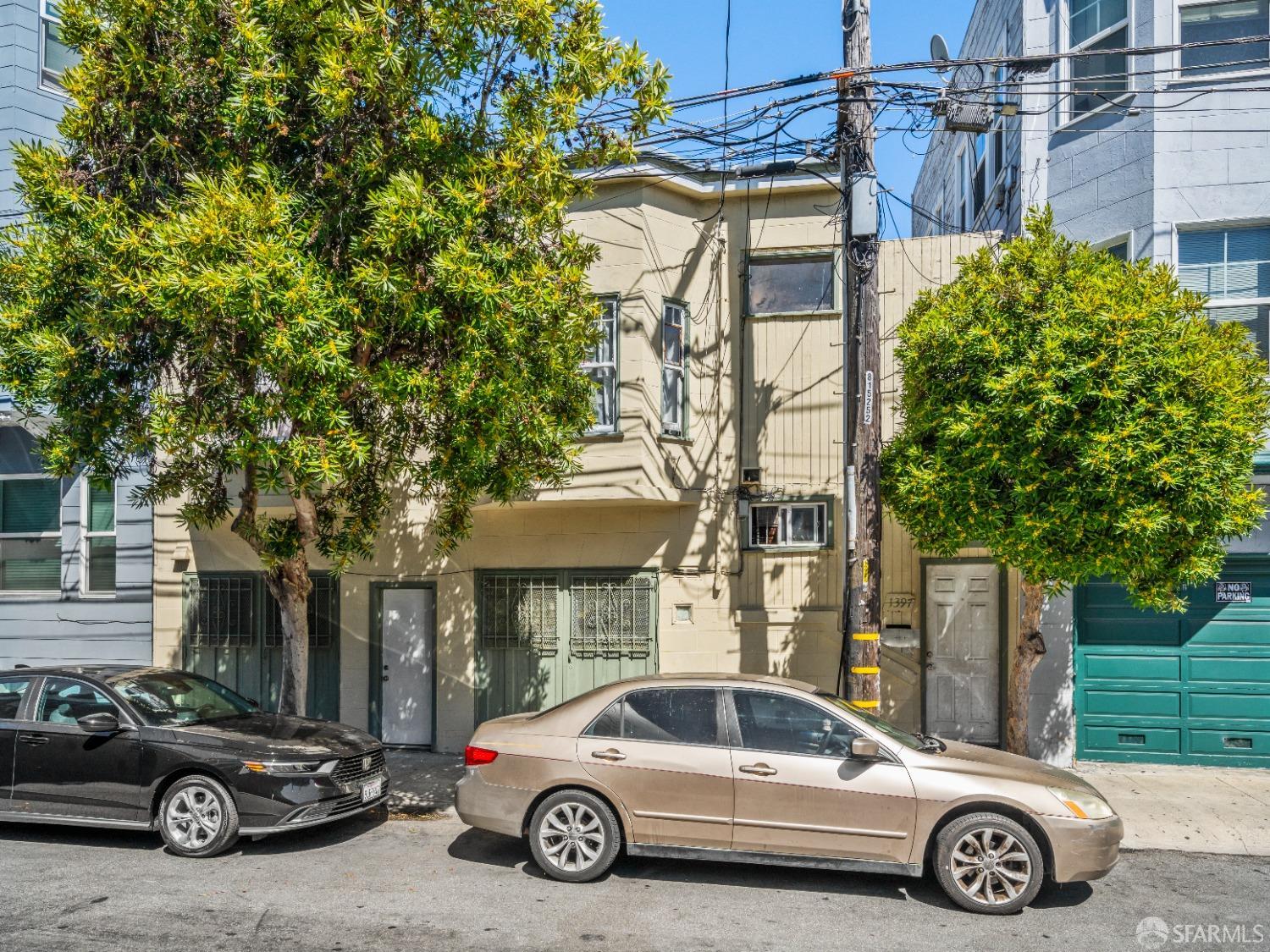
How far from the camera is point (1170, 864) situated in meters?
7.89

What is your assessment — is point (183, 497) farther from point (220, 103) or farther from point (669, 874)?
point (669, 874)

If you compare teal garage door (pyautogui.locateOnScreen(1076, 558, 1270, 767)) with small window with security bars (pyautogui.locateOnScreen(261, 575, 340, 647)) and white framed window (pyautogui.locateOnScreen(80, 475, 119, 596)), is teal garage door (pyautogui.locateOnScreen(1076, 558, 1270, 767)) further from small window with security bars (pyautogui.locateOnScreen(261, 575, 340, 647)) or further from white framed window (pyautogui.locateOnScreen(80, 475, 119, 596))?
white framed window (pyautogui.locateOnScreen(80, 475, 119, 596))

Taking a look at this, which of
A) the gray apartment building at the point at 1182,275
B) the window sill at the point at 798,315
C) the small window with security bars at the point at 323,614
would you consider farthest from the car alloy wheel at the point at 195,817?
the gray apartment building at the point at 1182,275

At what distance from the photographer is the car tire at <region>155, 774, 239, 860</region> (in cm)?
782

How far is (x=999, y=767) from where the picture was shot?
708cm

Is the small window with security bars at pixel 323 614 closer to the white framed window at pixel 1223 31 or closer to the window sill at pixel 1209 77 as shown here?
the window sill at pixel 1209 77

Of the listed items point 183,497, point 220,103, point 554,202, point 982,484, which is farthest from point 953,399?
point 183,497

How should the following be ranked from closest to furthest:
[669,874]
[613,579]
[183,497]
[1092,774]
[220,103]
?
1. [669,874]
2. [220,103]
3. [1092,774]
4. [613,579]
5. [183,497]

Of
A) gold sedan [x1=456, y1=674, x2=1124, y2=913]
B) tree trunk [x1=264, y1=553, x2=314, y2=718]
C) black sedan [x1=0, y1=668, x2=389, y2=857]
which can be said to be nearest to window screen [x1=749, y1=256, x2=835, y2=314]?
gold sedan [x1=456, y1=674, x2=1124, y2=913]

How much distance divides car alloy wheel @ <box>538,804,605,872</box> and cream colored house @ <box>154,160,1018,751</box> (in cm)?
447

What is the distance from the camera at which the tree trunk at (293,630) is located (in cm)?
959

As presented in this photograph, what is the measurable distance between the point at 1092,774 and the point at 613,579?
5583 millimetres

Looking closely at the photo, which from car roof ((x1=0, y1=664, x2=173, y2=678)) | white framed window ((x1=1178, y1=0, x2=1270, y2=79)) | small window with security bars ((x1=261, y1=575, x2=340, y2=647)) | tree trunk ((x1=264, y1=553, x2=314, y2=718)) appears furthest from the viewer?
small window with security bars ((x1=261, y1=575, x2=340, y2=647))

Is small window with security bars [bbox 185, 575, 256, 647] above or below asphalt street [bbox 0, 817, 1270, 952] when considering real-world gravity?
above
